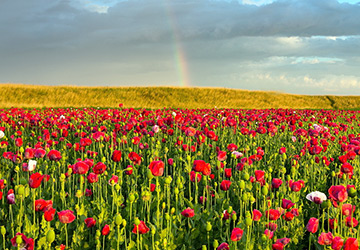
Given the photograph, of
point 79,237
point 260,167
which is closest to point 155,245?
point 79,237

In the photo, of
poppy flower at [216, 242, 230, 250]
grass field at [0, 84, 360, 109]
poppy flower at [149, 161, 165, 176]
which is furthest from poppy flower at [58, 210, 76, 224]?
grass field at [0, 84, 360, 109]

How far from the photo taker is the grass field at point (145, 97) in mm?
37844

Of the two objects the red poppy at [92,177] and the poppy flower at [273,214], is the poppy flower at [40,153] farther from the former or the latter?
the poppy flower at [273,214]

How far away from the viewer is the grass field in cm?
3784

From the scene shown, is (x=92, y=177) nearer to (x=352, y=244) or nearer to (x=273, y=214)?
(x=273, y=214)

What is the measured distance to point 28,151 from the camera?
14.7ft

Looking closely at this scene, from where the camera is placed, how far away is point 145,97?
4116 cm

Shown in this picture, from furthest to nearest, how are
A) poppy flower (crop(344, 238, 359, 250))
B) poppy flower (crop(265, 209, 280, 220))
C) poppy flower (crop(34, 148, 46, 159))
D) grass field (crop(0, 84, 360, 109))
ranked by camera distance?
1. grass field (crop(0, 84, 360, 109))
2. poppy flower (crop(34, 148, 46, 159))
3. poppy flower (crop(265, 209, 280, 220))
4. poppy flower (crop(344, 238, 359, 250))

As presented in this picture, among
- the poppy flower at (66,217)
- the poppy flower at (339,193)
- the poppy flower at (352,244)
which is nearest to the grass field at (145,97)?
the poppy flower at (339,193)

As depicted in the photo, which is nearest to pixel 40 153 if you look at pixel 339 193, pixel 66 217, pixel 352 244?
pixel 66 217

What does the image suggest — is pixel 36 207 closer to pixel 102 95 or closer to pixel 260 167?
pixel 260 167

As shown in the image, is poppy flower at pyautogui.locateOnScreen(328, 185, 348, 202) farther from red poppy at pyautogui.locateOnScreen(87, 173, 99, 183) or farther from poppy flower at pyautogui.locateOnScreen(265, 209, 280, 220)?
red poppy at pyautogui.locateOnScreen(87, 173, 99, 183)

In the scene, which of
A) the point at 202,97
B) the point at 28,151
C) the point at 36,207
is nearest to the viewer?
the point at 36,207

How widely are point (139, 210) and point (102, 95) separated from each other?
38224 mm
